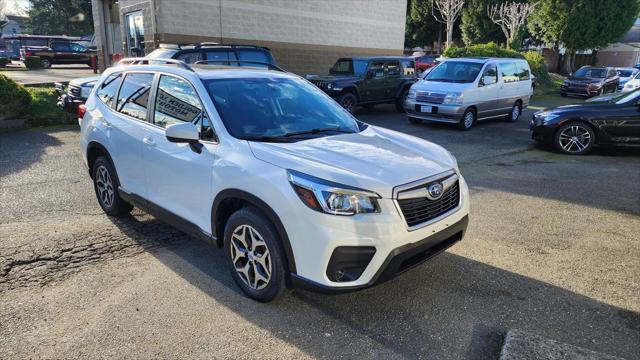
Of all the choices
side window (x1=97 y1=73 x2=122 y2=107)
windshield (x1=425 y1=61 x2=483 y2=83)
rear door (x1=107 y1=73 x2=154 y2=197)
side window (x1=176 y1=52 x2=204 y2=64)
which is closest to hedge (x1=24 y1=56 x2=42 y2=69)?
side window (x1=176 y1=52 x2=204 y2=64)

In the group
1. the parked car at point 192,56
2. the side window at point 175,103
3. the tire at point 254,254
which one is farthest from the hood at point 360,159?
the parked car at point 192,56

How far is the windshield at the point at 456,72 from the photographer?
39.3 ft

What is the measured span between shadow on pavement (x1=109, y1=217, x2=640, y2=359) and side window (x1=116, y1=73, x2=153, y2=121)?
1.55 metres

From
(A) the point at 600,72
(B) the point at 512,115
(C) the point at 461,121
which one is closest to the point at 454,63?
(C) the point at 461,121

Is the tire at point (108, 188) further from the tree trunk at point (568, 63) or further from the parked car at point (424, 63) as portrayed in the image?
the tree trunk at point (568, 63)

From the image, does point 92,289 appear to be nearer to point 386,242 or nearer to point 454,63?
point 386,242

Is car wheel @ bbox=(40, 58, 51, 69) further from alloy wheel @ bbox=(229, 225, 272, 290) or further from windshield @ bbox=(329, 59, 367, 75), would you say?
alloy wheel @ bbox=(229, 225, 272, 290)

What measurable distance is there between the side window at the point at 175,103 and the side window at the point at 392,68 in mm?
11183

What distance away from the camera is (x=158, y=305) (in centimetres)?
351

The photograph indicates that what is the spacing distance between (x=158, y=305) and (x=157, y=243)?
1.23 meters

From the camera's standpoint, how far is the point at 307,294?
12.1 feet

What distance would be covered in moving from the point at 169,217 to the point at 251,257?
1.11 meters

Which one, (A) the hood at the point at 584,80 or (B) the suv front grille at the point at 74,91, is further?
(A) the hood at the point at 584,80

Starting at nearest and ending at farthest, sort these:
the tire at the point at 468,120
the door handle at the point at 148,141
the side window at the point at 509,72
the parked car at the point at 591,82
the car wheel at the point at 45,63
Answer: the door handle at the point at 148,141 < the tire at the point at 468,120 < the side window at the point at 509,72 < the parked car at the point at 591,82 < the car wheel at the point at 45,63
